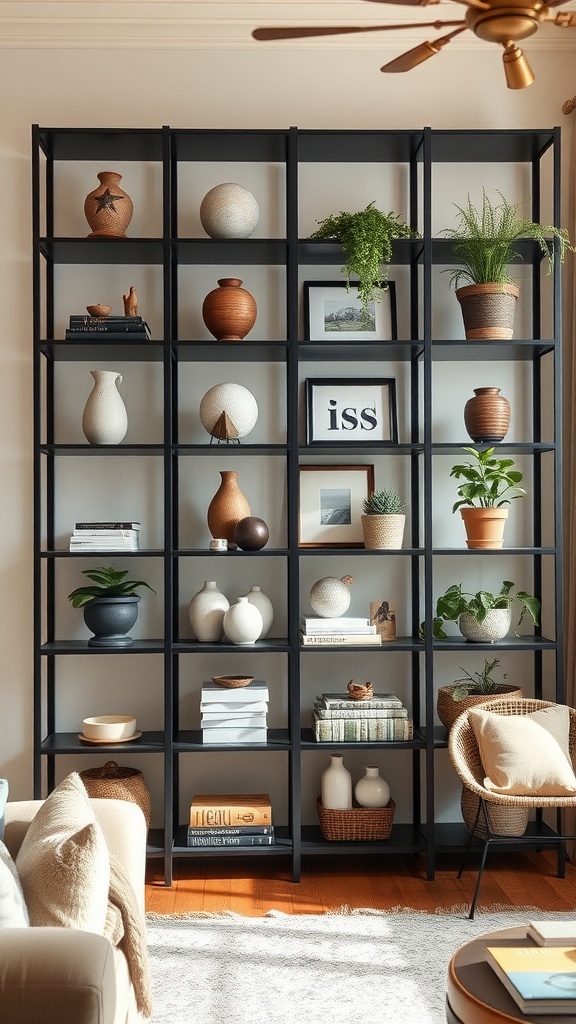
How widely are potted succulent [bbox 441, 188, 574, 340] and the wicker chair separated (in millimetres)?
1365

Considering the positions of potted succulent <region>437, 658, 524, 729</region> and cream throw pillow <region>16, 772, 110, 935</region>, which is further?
potted succulent <region>437, 658, 524, 729</region>

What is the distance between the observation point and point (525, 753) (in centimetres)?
314

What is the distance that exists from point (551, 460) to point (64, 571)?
6.57 ft

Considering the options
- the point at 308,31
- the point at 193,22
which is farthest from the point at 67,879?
the point at 193,22

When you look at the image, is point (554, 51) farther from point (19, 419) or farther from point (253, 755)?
point (253, 755)

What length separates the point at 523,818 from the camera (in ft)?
11.3

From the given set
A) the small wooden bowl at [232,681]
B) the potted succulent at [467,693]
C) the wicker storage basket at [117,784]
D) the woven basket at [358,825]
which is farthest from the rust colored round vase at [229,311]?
the woven basket at [358,825]

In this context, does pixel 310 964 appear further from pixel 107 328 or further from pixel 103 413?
pixel 107 328

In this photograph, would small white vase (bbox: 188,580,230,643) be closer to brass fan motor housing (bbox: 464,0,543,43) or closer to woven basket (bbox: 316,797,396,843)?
woven basket (bbox: 316,797,396,843)

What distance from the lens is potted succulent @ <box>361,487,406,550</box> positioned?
3.49m

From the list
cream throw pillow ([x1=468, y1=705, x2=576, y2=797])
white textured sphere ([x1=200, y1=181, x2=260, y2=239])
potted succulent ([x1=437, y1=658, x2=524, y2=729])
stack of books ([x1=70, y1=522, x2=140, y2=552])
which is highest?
white textured sphere ([x1=200, y1=181, x2=260, y2=239])

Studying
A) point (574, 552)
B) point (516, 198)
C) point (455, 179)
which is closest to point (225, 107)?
point (455, 179)

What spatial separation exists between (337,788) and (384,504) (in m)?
1.07

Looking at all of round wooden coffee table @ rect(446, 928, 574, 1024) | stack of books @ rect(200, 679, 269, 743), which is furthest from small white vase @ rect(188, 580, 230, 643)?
round wooden coffee table @ rect(446, 928, 574, 1024)
